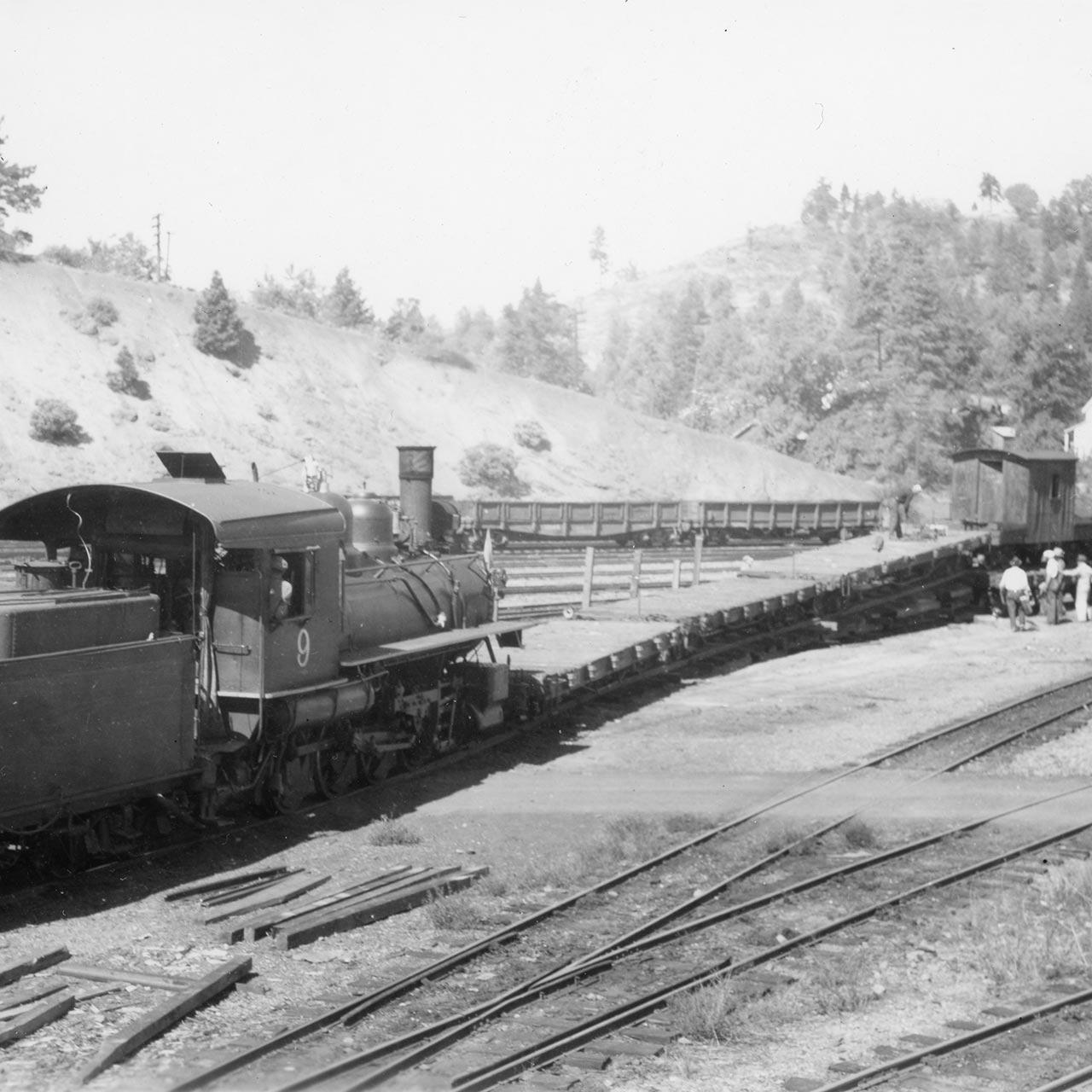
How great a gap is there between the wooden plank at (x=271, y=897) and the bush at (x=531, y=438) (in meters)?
57.7

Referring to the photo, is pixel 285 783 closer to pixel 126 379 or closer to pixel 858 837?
pixel 858 837

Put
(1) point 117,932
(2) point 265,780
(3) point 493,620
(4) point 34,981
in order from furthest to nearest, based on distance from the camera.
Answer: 1. (3) point 493,620
2. (2) point 265,780
3. (1) point 117,932
4. (4) point 34,981

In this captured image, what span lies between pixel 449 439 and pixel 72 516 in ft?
182

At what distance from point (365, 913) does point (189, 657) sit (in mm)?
2445

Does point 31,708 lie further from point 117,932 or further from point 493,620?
point 493,620

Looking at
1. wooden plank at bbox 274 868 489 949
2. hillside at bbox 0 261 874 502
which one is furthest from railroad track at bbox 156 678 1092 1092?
hillside at bbox 0 261 874 502

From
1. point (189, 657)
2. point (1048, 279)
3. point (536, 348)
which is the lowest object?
point (189, 657)

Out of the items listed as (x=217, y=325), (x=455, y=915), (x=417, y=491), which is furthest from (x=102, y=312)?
(x=455, y=915)

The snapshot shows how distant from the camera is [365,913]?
1008 cm

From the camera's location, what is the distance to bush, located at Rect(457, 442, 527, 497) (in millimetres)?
60156

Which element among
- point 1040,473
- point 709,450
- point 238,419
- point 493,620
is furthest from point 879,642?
point 709,450

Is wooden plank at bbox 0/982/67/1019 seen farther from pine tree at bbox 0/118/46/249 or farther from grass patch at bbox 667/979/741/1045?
pine tree at bbox 0/118/46/249

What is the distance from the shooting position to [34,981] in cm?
851

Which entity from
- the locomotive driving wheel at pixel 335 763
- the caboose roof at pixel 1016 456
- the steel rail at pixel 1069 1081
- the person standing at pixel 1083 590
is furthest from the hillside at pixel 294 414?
the steel rail at pixel 1069 1081
